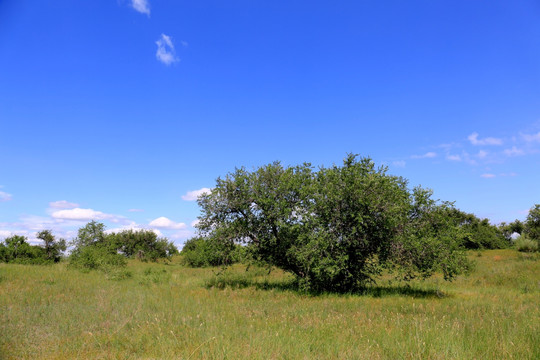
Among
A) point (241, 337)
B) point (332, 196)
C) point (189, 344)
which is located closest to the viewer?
point (189, 344)

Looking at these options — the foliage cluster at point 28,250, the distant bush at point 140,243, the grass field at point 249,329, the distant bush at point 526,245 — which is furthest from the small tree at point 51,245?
the distant bush at point 526,245

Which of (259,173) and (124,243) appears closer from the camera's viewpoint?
(259,173)

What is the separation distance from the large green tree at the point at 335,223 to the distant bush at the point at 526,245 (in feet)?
90.8

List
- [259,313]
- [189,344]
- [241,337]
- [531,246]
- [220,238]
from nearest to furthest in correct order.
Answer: [189,344] < [241,337] < [259,313] < [220,238] < [531,246]

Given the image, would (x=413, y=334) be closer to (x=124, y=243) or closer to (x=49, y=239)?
(x=49, y=239)

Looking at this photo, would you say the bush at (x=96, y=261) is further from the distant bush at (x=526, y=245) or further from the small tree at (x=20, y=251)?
the distant bush at (x=526, y=245)

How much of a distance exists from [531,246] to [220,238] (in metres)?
37.7

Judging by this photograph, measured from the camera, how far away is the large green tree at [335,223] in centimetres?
1531

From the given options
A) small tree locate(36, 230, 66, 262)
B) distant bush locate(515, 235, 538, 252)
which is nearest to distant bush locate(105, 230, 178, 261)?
small tree locate(36, 230, 66, 262)

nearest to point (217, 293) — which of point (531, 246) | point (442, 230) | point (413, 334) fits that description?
point (413, 334)

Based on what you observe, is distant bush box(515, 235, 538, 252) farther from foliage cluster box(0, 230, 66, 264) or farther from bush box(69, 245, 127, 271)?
foliage cluster box(0, 230, 66, 264)

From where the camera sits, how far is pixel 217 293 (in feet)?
52.6

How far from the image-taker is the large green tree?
1531 cm

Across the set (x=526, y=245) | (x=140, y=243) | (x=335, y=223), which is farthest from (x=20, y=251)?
(x=526, y=245)
